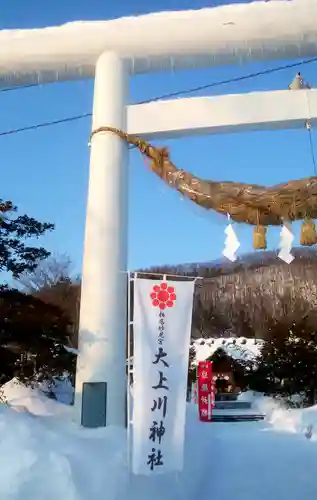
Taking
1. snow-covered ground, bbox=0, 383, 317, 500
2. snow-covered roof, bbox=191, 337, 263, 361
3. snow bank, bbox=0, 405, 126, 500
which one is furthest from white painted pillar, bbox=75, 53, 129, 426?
snow-covered roof, bbox=191, 337, 263, 361

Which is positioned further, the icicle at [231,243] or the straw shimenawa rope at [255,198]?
the icicle at [231,243]

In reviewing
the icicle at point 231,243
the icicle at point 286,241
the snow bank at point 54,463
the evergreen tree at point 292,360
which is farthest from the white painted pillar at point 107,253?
the evergreen tree at point 292,360

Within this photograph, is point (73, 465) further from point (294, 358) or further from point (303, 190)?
point (294, 358)

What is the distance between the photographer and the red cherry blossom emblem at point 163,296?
4.61 m

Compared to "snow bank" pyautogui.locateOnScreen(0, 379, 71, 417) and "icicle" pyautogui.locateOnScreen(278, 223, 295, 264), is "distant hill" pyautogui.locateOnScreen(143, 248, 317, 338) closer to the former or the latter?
"snow bank" pyautogui.locateOnScreen(0, 379, 71, 417)

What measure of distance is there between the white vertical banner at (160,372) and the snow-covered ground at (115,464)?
0.34 meters

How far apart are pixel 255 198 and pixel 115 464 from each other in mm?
2657

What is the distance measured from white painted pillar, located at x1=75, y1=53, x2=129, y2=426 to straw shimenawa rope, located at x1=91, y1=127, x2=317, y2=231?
3.45 ft

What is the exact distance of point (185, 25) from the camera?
6008 millimetres

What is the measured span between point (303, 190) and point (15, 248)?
17.1 feet

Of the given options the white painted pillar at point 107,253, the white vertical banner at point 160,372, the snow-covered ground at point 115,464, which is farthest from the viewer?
the white painted pillar at point 107,253

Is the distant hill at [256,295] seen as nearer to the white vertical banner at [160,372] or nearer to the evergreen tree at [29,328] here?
the evergreen tree at [29,328]

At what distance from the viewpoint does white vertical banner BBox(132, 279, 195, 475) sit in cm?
434

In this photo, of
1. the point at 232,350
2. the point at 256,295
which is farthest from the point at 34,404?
the point at 256,295
